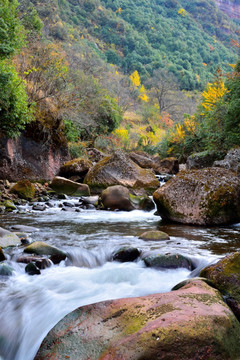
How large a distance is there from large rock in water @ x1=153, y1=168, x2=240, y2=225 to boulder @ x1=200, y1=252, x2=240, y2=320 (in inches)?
143

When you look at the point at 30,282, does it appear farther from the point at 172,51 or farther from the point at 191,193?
the point at 172,51

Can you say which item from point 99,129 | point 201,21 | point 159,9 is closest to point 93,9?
point 159,9

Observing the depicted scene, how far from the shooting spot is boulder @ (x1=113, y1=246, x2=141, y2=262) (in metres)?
4.64

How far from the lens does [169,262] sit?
4.23 m

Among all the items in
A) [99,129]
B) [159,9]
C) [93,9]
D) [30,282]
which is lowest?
[30,282]

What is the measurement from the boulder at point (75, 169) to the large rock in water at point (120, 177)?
1.40m

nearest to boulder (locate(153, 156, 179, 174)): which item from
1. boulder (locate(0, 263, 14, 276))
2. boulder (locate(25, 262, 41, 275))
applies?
boulder (locate(25, 262, 41, 275))

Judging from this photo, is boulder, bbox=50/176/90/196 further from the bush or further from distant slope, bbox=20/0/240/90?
distant slope, bbox=20/0/240/90

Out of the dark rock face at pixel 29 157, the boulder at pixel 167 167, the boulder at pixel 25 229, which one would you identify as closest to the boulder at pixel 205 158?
the boulder at pixel 167 167

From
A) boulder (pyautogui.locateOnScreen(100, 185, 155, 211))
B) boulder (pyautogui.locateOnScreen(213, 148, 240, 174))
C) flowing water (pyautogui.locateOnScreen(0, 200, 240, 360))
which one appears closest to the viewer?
flowing water (pyautogui.locateOnScreen(0, 200, 240, 360))

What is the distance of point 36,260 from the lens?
4293 mm

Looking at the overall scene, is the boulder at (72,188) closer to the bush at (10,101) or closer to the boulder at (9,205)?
the bush at (10,101)

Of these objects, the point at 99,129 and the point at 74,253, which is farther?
the point at 99,129

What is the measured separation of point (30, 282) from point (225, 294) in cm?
245
